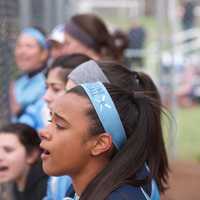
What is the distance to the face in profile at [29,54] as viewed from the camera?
16.9ft

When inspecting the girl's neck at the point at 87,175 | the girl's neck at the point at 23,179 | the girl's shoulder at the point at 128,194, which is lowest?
the girl's neck at the point at 23,179

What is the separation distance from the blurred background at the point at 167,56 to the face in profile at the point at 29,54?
0.09 metres

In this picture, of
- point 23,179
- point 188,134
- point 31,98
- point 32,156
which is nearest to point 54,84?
point 32,156

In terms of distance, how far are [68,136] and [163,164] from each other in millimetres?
679

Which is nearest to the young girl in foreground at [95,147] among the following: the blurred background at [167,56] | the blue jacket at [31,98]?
the blurred background at [167,56]

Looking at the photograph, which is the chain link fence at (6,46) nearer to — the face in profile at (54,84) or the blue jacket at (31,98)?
the blue jacket at (31,98)

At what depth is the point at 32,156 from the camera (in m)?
3.92

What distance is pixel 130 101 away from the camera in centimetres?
271

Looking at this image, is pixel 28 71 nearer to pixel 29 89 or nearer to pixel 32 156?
pixel 29 89

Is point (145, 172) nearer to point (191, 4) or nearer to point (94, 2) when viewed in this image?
point (191, 4)

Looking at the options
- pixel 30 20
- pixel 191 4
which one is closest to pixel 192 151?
pixel 30 20

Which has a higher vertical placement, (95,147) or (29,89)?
(95,147)

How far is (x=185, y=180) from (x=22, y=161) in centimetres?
527

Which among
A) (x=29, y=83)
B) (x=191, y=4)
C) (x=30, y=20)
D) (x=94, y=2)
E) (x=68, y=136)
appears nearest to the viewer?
(x=68, y=136)
